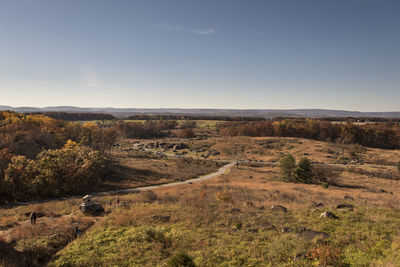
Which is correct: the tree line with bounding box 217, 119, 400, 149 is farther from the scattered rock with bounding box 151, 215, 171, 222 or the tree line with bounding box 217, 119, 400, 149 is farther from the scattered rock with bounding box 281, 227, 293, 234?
the scattered rock with bounding box 151, 215, 171, 222

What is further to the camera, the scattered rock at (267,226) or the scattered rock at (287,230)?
the scattered rock at (267,226)

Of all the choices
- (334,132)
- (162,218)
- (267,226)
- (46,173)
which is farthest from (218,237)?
(334,132)

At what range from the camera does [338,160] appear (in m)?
83.7

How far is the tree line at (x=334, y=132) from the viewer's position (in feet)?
434

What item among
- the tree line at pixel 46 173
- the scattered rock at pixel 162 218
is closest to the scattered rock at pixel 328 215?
the scattered rock at pixel 162 218

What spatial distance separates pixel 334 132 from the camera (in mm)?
145000

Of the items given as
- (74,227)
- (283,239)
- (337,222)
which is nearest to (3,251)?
(74,227)

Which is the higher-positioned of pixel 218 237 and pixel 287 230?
pixel 287 230

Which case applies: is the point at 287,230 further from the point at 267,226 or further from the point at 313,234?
the point at 313,234

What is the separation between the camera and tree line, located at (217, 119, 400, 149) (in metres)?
132

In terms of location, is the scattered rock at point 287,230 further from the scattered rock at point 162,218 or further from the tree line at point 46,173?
the tree line at point 46,173

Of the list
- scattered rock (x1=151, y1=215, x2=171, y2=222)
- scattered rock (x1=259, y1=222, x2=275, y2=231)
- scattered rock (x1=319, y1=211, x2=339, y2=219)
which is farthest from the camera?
scattered rock (x1=151, y1=215, x2=171, y2=222)

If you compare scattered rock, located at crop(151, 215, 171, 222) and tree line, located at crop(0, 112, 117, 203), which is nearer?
scattered rock, located at crop(151, 215, 171, 222)

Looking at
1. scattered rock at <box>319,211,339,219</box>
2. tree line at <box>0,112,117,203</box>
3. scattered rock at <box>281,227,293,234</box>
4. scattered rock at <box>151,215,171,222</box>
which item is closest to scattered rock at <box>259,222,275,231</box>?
scattered rock at <box>281,227,293,234</box>
